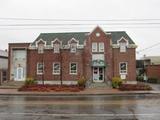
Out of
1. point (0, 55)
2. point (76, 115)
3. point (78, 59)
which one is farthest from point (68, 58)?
point (76, 115)

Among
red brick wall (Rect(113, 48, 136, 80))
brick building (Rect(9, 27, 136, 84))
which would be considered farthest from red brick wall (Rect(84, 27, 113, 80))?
red brick wall (Rect(113, 48, 136, 80))

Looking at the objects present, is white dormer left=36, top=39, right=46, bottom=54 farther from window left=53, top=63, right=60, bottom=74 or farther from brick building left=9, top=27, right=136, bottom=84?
window left=53, top=63, right=60, bottom=74

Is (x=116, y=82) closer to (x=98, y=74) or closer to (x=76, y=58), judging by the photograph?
(x=98, y=74)

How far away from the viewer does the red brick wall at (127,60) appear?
157 ft

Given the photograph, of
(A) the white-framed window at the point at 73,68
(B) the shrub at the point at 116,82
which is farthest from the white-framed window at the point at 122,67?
(A) the white-framed window at the point at 73,68

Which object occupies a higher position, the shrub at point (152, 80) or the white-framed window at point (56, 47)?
the white-framed window at point (56, 47)

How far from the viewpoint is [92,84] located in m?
47.1

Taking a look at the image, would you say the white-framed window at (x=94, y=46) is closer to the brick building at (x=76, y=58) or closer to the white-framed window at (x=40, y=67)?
the brick building at (x=76, y=58)

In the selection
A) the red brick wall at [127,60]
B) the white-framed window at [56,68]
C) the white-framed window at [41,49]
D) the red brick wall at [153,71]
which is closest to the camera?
the red brick wall at [127,60]

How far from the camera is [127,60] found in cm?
4831

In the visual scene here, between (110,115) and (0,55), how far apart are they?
164 ft

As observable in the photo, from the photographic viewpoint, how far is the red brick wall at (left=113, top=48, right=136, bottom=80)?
47.9m

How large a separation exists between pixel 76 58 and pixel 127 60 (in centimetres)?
752

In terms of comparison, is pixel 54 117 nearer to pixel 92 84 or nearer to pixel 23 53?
pixel 92 84
